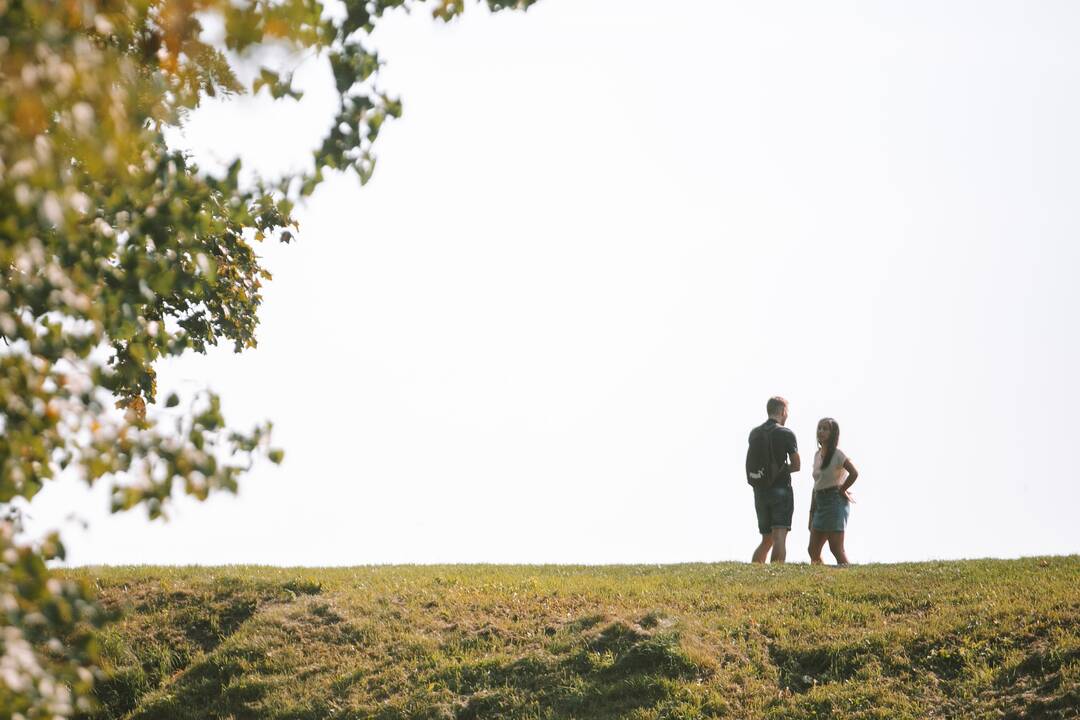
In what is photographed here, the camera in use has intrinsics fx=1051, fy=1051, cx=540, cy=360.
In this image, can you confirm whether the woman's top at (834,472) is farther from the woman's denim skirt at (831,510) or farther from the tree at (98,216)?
the tree at (98,216)

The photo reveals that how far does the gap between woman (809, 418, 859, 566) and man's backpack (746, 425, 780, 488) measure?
2.65 ft

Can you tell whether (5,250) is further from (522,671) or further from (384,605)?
(384,605)

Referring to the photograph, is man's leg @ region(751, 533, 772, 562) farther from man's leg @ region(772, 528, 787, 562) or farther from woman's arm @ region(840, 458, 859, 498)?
woman's arm @ region(840, 458, 859, 498)

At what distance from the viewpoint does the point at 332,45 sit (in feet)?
22.4

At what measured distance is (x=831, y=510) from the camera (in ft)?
56.3

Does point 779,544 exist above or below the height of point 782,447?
below

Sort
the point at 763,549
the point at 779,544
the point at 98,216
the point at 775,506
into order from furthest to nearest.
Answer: the point at 763,549, the point at 779,544, the point at 775,506, the point at 98,216

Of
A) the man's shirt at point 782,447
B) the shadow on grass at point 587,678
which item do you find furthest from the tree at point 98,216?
the man's shirt at point 782,447

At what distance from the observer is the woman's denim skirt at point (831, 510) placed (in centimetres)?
1706

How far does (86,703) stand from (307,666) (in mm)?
7611

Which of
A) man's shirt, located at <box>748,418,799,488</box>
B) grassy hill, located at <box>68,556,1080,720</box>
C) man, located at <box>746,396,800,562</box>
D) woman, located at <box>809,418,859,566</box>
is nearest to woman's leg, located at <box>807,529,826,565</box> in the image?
woman, located at <box>809,418,859,566</box>

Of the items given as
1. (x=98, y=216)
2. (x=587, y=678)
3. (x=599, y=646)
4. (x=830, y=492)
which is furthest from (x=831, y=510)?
(x=98, y=216)

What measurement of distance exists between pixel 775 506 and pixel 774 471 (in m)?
0.70

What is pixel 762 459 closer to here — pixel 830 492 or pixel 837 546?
pixel 830 492
